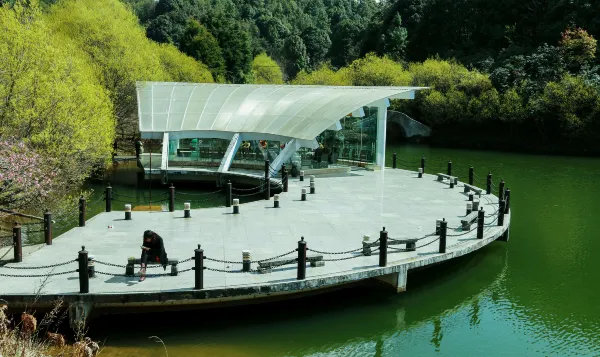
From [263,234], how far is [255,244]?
49.5 inches

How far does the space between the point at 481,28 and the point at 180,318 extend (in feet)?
232

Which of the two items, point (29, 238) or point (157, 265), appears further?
point (29, 238)

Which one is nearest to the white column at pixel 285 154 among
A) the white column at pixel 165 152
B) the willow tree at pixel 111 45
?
the white column at pixel 165 152

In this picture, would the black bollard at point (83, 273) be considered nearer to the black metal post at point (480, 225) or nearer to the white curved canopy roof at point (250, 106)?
the black metal post at point (480, 225)

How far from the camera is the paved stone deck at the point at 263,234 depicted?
47.4ft

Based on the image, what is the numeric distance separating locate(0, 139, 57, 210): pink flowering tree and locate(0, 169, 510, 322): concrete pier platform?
1884 millimetres

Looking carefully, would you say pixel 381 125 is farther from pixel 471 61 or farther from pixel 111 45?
pixel 471 61

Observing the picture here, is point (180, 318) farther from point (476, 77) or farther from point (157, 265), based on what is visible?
point (476, 77)

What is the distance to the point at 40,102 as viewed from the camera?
20484 millimetres

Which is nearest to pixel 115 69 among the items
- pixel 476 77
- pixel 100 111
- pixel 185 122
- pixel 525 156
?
pixel 185 122

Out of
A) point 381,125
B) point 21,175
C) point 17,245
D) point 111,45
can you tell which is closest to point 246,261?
point 17,245

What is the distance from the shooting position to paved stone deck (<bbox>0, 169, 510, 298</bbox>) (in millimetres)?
14445

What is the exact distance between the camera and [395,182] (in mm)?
30141

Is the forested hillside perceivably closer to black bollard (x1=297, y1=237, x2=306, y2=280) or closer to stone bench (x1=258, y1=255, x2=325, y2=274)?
stone bench (x1=258, y1=255, x2=325, y2=274)
